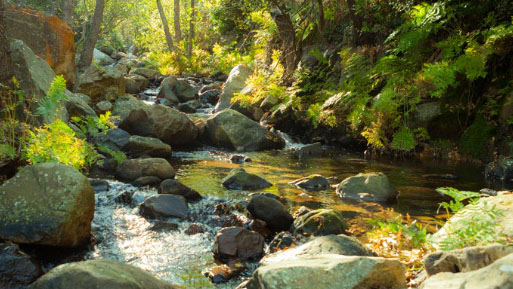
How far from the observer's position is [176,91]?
1609 centimetres

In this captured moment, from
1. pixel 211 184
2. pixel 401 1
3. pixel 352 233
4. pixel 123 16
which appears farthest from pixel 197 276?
pixel 123 16

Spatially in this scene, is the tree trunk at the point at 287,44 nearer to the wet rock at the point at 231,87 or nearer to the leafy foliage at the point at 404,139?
the wet rock at the point at 231,87

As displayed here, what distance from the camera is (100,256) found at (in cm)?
452

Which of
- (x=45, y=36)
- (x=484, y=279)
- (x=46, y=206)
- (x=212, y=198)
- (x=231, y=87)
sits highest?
(x=45, y=36)

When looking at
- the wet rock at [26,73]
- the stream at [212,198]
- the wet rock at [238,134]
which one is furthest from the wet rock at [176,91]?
the wet rock at [26,73]

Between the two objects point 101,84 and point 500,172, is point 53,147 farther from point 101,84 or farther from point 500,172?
point 101,84

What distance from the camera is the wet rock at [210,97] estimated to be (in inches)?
653

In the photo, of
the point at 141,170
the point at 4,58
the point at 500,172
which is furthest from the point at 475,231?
the point at 4,58

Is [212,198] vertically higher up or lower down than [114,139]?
lower down

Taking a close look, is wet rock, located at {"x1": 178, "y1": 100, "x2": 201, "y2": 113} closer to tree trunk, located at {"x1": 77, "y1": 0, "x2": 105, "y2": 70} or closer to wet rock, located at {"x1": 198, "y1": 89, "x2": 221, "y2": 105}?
wet rock, located at {"x1": 198, "y1": 89, "x2": 221, "y2": 105}

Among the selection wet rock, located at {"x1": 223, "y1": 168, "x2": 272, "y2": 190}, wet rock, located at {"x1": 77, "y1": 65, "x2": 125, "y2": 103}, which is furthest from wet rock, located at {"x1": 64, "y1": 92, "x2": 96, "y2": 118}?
wet rock, located at {"x1": 223, "y1": 168, "x2": 272, "y2": 190}

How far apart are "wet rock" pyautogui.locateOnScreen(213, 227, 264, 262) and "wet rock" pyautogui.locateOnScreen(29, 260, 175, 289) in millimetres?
1558

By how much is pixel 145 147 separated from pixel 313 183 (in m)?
3.68

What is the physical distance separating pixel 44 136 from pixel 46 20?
763 cm
